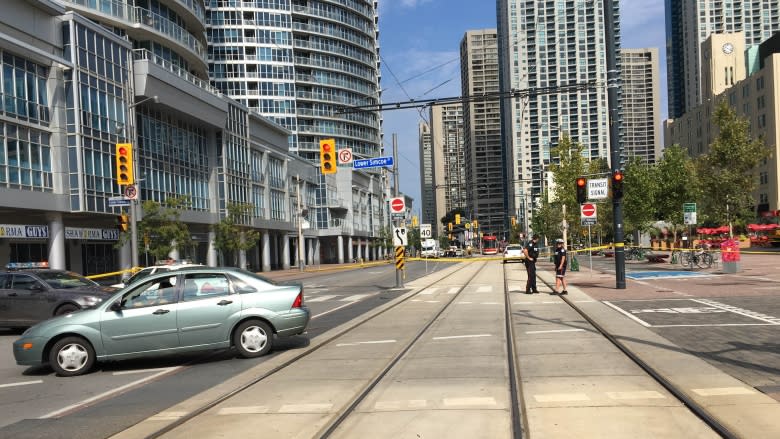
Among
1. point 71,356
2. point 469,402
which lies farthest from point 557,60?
point 469,402

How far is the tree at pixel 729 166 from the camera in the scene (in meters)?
36.2

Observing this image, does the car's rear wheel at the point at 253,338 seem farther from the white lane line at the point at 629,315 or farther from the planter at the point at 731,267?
the planter at the point at 731,267

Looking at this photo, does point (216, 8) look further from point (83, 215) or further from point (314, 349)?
point (314, 349)

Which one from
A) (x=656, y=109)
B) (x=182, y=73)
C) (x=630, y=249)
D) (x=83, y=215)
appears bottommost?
(x=630, y=249)

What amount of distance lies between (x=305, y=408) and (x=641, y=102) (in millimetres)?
153808

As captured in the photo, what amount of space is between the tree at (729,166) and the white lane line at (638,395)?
3272 cm

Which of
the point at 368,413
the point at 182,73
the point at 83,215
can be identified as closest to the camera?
the point at 368,413

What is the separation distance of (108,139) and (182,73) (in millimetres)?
12052

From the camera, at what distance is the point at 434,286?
95.8ft

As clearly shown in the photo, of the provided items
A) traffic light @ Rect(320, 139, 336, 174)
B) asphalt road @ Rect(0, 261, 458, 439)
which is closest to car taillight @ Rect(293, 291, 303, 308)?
asphalt road @ Rect(0, 261, 458, 439)

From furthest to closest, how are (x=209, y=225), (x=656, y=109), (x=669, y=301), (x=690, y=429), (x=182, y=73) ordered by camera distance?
(x=656, y=109) < (x=209, y=225) < (x=182, y=73) < (x=669, y=301) < (x=690, y=429)

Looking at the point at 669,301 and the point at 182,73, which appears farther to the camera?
the point at 182,73

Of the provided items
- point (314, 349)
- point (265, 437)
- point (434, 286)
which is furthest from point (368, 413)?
point (434, 286)

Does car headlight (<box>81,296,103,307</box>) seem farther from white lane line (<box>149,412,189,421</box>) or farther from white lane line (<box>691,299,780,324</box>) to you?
white lane line (<box>691,299,780,324</box>)
